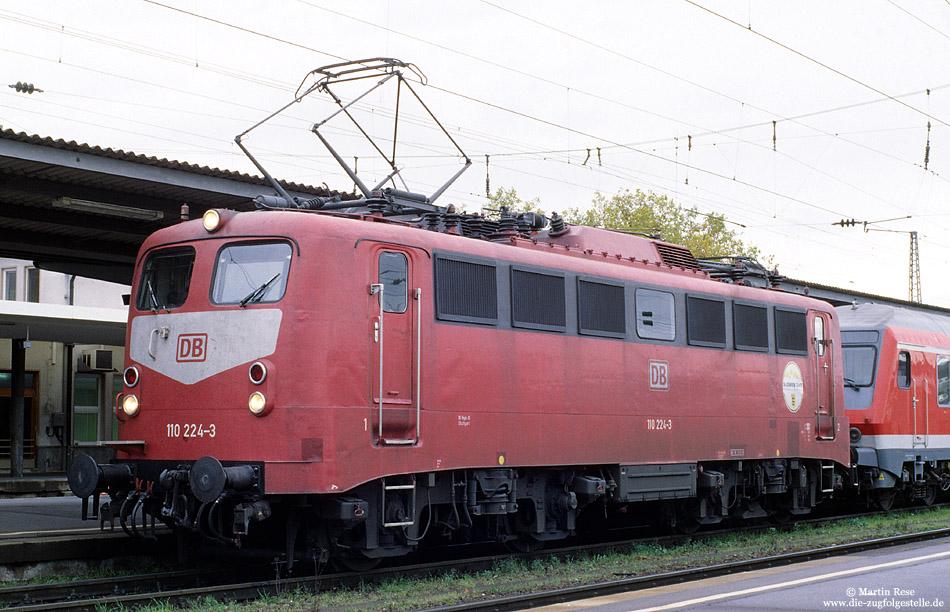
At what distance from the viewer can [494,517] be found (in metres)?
12.8

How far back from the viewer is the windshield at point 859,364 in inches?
785

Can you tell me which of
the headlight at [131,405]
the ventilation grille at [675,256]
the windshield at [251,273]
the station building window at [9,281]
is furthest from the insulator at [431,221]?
the station building window at [9,281]

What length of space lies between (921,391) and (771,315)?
5.55m

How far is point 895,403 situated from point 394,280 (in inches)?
482

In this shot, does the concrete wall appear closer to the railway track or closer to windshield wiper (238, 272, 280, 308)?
the railway track

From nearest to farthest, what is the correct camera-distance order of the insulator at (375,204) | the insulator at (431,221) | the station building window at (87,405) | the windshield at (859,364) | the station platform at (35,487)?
the insulator at (375,204) → the insulator at (431,221) → the windshield at (859,364) → the station platform at (35,487) → the station building window at (87,405)

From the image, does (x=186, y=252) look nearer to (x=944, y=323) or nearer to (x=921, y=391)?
(x=921, y=391)

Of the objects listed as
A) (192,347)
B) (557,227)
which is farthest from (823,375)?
(192,347)

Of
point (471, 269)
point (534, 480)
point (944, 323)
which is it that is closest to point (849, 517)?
point (944, 323)

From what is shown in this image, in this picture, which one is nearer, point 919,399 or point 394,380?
point 394,380

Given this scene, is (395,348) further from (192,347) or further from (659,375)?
(659,375)

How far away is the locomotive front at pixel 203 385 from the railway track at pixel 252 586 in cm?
57

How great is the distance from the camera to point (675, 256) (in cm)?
1599

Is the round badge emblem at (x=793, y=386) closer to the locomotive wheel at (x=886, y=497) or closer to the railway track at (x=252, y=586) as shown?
the railway track at (x=252, y=586)
